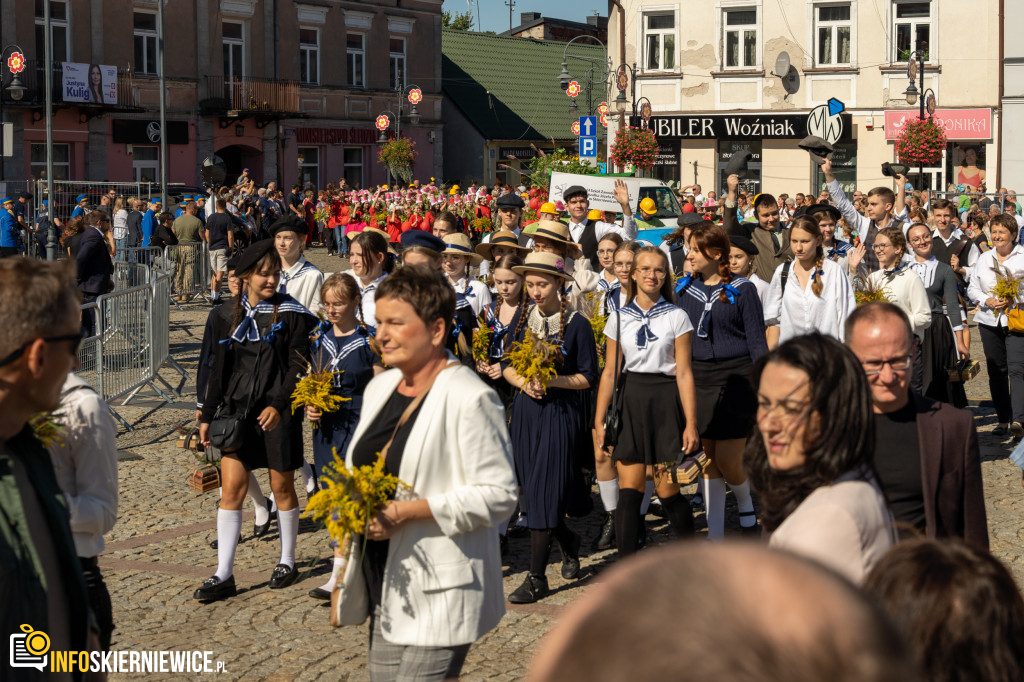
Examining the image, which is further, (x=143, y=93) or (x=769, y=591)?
(x=143, y=93)

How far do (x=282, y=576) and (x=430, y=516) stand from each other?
3576 mm

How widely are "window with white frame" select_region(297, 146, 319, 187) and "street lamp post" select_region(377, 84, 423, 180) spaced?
8.06 feet

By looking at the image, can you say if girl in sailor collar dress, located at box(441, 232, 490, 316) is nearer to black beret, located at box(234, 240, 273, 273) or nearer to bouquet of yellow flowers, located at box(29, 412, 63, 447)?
black beret, located at box(234, 240, 273, 273)

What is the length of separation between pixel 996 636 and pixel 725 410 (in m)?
5.73

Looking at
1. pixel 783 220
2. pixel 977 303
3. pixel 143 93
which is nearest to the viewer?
pixel 977 303

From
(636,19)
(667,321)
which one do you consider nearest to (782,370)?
(667,321)

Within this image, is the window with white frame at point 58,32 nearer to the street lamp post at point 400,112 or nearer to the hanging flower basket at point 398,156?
the hanging flower basket at point 398,156

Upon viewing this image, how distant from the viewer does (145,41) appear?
126 ft

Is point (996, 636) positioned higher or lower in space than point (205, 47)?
lower

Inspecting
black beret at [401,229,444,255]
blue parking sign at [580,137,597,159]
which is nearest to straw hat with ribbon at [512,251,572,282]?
black beret at [401,229,444,255]

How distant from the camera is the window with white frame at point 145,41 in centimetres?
3816

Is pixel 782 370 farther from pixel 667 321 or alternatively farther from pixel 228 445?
pixel 228 445

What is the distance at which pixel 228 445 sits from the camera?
6.88m

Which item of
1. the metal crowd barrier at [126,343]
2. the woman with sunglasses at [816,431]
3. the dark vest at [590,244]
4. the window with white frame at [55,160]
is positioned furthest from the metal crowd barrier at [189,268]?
the woman with sunglasses at [816,431]
